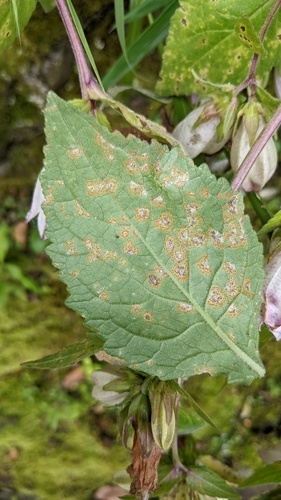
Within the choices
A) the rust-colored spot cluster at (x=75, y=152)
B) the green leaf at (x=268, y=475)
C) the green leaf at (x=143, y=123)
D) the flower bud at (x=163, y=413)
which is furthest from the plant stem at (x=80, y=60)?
the green leaf at (x=268, y=475)

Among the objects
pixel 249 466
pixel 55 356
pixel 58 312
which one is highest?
pixel 55 356

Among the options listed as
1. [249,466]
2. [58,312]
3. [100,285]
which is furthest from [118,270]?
[249,466]

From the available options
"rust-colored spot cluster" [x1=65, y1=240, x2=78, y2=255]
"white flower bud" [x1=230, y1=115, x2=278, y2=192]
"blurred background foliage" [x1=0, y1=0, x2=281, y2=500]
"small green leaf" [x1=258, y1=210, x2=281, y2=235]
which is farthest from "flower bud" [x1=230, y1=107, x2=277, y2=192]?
"blurred background foliage" [x1=0, y1=0, x2=281, y2=500]

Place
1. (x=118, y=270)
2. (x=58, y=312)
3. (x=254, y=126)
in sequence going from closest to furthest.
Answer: (x=118, y=270)
(x=254, y=126)
(x=58, y=312)

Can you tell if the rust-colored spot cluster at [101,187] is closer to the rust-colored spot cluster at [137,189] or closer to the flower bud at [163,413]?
the rust-colored spot cluster at [137,189]

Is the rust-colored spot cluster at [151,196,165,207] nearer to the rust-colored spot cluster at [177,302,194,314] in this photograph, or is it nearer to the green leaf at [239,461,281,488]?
the rust-colored spot cluster at [177,302,194,314]

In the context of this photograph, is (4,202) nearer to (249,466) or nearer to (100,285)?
(249,466)

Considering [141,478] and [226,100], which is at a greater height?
[226,100]
